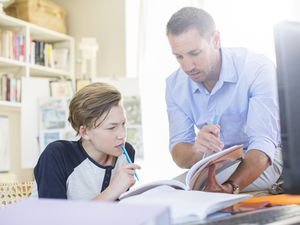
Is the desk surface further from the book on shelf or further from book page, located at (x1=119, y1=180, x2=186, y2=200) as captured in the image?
the book on shelf

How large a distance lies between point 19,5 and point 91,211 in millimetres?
3837

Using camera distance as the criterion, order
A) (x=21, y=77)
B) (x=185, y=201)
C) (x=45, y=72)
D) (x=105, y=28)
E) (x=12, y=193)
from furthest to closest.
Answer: (x=105, y=28) < (x=45, y=72) < (x=21, y=77) < (x=12, y=193) < (x=185, y=201)

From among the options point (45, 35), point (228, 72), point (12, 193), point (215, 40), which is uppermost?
point (45, 35)

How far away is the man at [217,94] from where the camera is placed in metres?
1.74

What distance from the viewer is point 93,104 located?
1636 mm

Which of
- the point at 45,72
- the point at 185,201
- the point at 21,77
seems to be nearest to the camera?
the point at 185,201

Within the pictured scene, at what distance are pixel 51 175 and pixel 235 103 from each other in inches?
29.9

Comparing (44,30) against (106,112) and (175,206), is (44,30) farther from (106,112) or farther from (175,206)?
(175,206)

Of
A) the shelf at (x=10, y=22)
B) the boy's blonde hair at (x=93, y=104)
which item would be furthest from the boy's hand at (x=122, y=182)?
the shelf at (x=10, y=22)

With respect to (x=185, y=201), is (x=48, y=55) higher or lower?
higher

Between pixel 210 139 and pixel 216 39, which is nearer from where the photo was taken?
pixel 210 139

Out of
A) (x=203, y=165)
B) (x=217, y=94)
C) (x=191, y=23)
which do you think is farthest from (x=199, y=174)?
(x=191, y=23)

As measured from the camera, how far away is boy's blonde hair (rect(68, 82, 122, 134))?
1.64m

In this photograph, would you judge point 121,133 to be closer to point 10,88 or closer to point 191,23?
point 191,23
